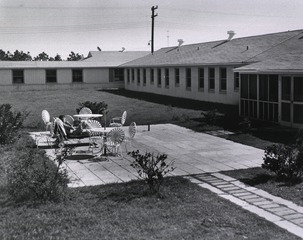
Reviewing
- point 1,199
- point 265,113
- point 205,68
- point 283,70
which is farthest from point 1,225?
point 205,68

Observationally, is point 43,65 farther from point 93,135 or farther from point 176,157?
point 176,157

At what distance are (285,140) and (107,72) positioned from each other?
3659 centimetres

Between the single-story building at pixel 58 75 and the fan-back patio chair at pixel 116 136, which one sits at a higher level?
the single-story building at pixel 58 75

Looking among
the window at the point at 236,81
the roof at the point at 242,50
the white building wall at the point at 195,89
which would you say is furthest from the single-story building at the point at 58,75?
the window at the point at 236,81

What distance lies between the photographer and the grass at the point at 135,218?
646 cm

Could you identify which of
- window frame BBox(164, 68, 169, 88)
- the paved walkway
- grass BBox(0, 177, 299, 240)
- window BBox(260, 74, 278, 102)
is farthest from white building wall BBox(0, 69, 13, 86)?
grass BBox(0, 177, 299, 240)

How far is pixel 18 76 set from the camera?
4659 cm

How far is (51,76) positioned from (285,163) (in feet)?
133

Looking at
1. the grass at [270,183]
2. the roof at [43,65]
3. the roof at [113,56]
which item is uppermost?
the roof at [113,56]

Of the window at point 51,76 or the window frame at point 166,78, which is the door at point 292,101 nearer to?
the window frame at point 166,78

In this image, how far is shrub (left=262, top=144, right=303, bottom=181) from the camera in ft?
31.3

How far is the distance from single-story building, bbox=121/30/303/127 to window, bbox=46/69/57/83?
903cm

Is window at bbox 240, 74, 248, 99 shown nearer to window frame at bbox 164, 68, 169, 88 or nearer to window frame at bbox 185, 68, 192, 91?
window frame at bbox 185, 68, 192, 91

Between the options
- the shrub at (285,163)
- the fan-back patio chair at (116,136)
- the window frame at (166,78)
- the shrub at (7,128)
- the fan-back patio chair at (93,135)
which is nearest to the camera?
the shrub at (285,163)
